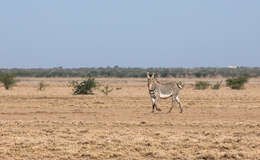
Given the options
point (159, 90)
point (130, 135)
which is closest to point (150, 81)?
point (159, 90)

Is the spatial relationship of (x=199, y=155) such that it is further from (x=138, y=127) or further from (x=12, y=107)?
(x=12, y=107)

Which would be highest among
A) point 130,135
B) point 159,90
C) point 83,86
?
point 159,90

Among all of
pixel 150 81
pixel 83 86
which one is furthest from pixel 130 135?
pixel 83 86

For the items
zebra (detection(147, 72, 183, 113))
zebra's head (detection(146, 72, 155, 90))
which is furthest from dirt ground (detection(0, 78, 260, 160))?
zebra's head (detection(146, 72, 155, 90))

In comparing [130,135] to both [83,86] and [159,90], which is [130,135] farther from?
[83,86]

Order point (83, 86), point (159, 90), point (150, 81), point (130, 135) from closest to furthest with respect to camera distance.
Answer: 1. point (130, 135)
2. point (150, 81)
3. point (159, 90)
4. point (83, 86)

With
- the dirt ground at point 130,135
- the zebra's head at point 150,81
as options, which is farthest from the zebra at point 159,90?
the dirt ground at point 130,135

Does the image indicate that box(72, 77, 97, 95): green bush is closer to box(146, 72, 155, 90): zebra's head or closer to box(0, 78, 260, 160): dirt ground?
box(0, 78, 260, 160): dirt ground

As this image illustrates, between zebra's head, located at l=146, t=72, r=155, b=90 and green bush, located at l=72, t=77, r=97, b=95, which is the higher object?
zebra's head, located at l=146, t=72, r=155, b=90

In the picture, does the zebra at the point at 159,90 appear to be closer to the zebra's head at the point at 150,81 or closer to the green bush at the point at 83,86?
the zebra's head at the point at 150,81

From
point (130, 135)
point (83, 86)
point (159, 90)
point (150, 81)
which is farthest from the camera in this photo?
point (83, 86)

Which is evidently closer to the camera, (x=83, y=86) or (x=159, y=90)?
(x=159, y=90)

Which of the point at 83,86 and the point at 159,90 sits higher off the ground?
the point at 159,90

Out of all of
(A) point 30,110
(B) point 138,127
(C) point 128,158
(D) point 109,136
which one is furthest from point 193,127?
(A) point 30,110
